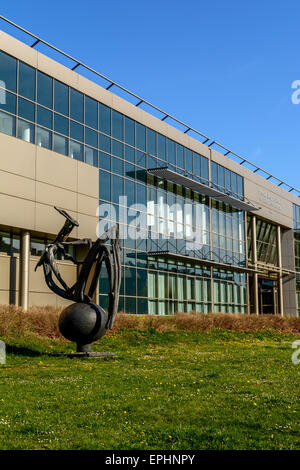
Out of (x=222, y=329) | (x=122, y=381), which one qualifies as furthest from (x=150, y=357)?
(x=222, y=329)

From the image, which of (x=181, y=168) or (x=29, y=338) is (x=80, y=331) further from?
(x=181, y=168)

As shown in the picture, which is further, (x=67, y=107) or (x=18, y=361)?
(x=67, y=107)

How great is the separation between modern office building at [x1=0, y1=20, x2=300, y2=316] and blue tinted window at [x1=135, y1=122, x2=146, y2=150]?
0.27 feet

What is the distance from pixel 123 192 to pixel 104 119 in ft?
15.7

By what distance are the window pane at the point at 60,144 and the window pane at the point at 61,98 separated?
5.14 ft

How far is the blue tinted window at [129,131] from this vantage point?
3769cm

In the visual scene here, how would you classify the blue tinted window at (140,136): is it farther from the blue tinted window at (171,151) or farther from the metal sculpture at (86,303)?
the metal sculpture at (86,303)

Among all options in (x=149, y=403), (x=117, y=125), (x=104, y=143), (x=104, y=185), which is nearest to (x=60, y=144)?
(x=104, y=185)

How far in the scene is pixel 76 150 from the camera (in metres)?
32.6

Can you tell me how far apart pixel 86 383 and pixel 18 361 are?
5404mm

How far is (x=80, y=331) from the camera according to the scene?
1695 centimetres

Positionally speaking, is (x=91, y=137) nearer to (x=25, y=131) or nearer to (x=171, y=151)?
(x=25, y=131)

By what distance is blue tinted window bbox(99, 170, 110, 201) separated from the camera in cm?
3414

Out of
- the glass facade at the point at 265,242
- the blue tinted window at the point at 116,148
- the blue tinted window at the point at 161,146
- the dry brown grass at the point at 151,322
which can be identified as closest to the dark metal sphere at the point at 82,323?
the dry brown grass at the point at 151,322
